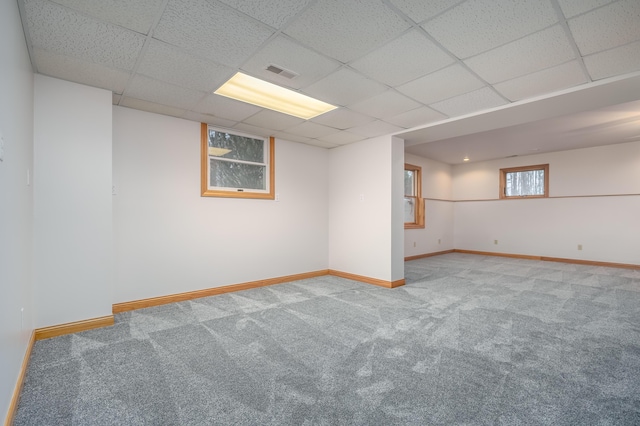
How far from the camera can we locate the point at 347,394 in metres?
1.77

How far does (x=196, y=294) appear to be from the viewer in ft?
12.5

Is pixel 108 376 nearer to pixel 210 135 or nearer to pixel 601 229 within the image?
pixel 210 135

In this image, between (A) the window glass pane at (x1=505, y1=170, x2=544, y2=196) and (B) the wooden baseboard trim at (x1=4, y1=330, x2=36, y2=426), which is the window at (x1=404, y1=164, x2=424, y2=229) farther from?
(B) the wooden baseboard trim at (x1=4, y1=330, x2=36, y2=426)

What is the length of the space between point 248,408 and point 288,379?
0.35 metres

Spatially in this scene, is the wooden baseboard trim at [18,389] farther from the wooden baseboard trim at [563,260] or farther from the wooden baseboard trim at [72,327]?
the wooden baseboard trim at [563,260]

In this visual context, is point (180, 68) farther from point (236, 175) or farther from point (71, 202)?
point (236, 175)

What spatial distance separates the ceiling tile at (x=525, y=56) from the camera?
81.4 inches

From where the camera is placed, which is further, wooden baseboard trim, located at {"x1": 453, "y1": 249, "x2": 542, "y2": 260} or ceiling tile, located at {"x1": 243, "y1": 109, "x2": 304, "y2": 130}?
wooden baseboard trim, located at {"x1": 453, "y1": 249, "x2": 542, "y2": 260}

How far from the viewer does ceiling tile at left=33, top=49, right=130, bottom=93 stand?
92.5 inches

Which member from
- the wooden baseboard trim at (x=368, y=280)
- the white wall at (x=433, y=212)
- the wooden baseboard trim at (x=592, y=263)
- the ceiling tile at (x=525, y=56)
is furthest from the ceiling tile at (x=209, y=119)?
the wooden baseboard trim at (x=592, y=263)

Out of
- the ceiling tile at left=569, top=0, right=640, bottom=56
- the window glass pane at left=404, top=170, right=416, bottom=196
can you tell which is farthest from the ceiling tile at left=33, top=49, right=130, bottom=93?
the window glass pane at left=404, top=170, right=416, bottom=196

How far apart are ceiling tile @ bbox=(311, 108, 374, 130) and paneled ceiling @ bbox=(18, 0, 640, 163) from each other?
0.77ft

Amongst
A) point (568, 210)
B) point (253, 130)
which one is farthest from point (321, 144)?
point (568, 210)

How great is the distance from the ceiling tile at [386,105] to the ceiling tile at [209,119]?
1730 mm
